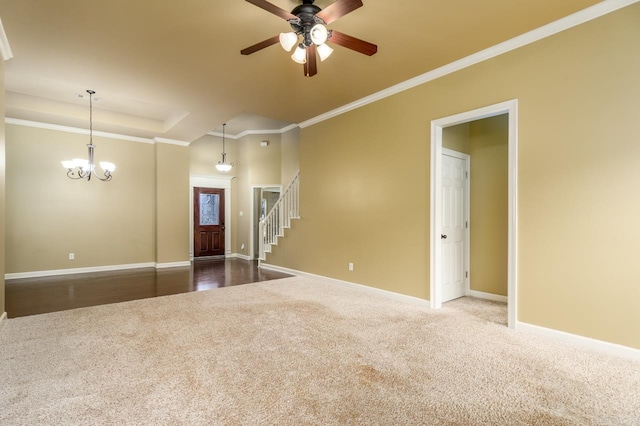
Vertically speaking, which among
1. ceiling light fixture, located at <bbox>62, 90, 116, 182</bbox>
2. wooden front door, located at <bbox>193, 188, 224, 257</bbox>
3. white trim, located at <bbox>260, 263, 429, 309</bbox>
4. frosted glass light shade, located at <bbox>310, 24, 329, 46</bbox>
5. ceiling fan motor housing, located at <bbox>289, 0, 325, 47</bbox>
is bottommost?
white trim, located at <bbox>260, 263, 429, 309</bbox>

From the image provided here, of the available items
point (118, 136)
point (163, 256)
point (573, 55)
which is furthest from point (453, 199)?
point (118, 136)

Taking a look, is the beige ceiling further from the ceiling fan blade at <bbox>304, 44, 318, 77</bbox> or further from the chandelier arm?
the chandelier arm

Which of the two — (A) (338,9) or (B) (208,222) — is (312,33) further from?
(B) (208,222)

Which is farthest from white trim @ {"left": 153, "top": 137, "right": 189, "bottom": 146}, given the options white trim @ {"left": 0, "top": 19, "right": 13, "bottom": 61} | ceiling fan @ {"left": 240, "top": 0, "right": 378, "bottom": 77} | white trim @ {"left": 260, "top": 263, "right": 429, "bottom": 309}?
ceiling fan @ {"left": 240, "top": 0, "right": 378, "bottom": 77}

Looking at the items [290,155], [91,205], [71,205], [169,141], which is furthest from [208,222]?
[71,205]

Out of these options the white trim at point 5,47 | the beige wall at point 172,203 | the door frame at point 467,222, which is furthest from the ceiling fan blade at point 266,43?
the beige wall at point 172,203

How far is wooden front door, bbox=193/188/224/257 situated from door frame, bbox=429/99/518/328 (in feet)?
22.4

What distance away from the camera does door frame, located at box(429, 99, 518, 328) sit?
331 cm

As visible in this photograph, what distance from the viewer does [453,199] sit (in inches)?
179

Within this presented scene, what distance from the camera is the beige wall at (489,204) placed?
446cm

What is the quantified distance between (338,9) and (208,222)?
25.5 ft

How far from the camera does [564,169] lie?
3.01 metres

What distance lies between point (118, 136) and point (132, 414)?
22.6ft

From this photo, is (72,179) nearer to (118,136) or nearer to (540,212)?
(118,136)
